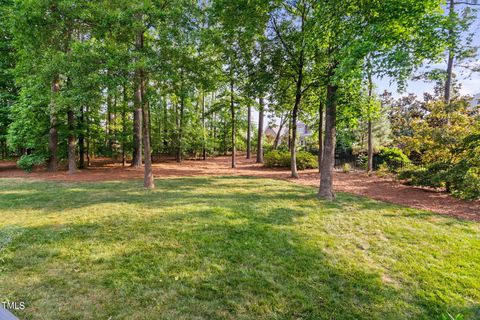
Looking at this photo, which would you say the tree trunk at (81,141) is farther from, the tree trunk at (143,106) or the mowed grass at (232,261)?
the mowed grass at (232,261)

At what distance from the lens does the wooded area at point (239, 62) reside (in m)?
4.78

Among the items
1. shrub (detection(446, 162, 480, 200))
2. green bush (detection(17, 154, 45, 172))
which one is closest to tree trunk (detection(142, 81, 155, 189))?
green bush (detection(17, 154, 45, 172))

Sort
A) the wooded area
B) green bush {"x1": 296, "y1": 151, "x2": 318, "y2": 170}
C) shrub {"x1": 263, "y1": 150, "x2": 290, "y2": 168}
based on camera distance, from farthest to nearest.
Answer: shrub {"x1": 263, "y1": 150, "x2": 290, "y2": 168} → green bush {"x1": 296, "y1": 151, "x2": 318, "y2": 170} → the wooded area

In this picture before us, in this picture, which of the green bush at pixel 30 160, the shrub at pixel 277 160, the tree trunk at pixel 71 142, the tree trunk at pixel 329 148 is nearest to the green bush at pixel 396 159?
the tree trunk at pixel 329 148

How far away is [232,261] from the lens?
3242 mm

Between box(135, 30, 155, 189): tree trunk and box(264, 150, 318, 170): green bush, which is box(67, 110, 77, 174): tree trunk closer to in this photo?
box(135, 30, 155, 189): tree trunk

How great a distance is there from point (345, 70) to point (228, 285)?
14.3 feet

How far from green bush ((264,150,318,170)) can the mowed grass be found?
7.57m

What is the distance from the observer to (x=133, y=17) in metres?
6.38

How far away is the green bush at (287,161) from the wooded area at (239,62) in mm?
2304

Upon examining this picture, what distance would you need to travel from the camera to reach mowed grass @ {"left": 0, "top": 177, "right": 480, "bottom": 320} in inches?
95.3

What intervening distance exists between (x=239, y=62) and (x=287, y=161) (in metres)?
6.18

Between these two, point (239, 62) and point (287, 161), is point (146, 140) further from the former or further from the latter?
point (287, 161)

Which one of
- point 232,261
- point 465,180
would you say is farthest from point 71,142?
point 465,180
